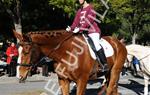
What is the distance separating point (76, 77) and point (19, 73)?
4.09ft

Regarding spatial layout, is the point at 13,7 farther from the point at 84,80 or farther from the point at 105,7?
the point at 84,80

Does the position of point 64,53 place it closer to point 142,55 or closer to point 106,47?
point 106,47

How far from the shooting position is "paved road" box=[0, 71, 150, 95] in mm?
15133

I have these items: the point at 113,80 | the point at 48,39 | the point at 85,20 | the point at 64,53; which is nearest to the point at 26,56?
the point at 48,39

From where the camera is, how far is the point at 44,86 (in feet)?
58.1

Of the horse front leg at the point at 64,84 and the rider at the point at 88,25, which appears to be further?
the rider at the point at 88,25

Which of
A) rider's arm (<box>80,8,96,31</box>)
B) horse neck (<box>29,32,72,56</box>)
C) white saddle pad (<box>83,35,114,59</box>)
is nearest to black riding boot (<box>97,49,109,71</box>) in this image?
white saddle pad (<box>83,35,114,59</box>)

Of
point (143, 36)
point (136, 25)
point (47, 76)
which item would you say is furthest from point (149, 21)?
point (47, 76)

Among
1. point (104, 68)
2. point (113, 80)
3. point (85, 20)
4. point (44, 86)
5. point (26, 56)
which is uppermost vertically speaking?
point (85, 20)

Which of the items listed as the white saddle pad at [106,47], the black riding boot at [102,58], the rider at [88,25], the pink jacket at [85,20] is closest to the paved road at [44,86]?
the white saddle pad at [106,47]

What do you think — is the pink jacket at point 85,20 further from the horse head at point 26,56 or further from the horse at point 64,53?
the horse head at point 26,56

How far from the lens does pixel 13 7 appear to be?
82.6 feet

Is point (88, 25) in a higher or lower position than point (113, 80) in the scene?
higher

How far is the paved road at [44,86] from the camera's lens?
15.1 metres
